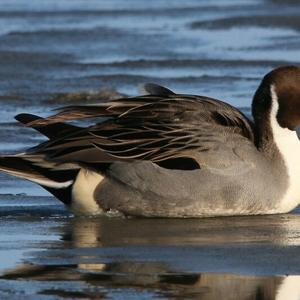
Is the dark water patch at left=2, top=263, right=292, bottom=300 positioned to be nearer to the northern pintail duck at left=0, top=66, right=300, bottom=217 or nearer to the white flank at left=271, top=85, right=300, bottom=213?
the northern pintail duck at left=0, top=66, right=300, bottom=217

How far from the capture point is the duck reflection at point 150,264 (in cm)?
661

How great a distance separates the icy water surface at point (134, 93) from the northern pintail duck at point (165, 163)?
12 cm

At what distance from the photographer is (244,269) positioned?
7.07m

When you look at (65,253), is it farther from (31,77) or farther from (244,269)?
(31,77)

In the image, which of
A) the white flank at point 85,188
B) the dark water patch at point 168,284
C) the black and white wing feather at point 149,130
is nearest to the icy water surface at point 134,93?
the dark water patch at point 168,284

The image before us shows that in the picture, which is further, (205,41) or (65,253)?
(205,41)

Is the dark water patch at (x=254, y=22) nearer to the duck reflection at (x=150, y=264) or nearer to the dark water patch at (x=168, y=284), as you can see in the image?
the duck reflection at (x=150, y=264)

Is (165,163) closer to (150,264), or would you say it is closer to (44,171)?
(44,171)

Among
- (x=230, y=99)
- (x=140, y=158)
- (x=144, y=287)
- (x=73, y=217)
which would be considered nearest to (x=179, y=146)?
(x=140, y=158)

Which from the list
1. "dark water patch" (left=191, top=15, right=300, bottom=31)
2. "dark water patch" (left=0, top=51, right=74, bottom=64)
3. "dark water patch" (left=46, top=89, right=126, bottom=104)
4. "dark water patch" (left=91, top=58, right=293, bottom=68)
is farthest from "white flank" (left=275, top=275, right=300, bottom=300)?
"dark water patch" (left=191, top=15, right=300, bottom=31)

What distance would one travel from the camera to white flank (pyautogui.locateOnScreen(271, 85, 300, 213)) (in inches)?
346

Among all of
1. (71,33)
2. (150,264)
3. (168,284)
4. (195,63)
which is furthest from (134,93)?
(168,284)

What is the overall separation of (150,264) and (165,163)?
1550 mm

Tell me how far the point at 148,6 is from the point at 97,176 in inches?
474
